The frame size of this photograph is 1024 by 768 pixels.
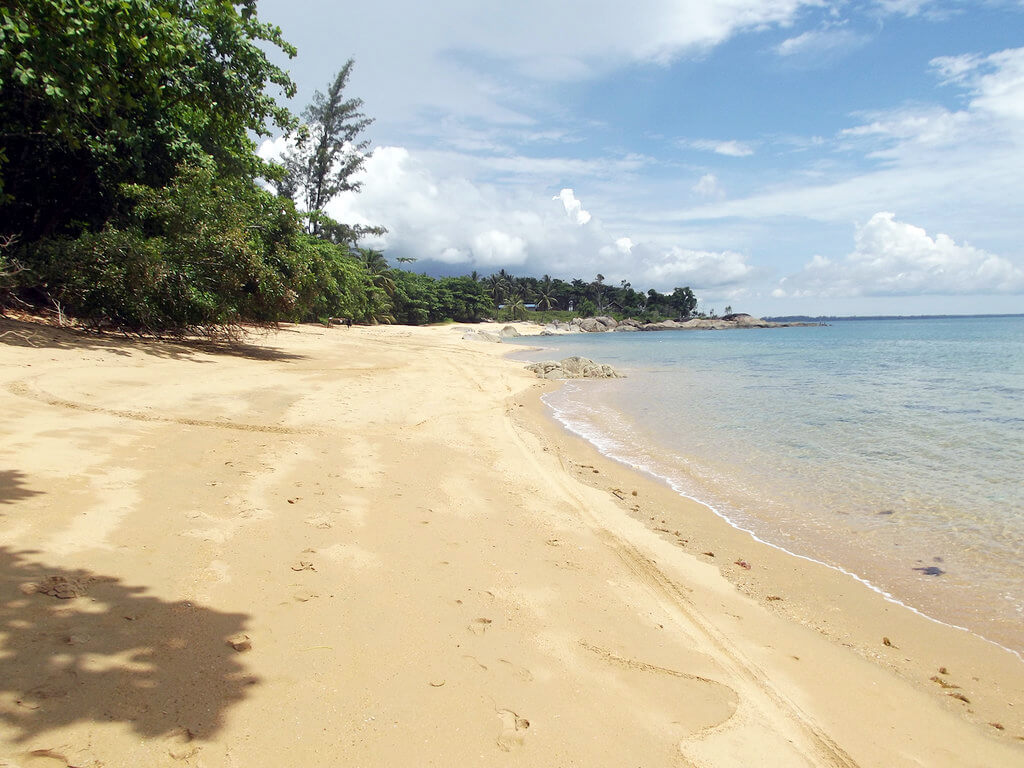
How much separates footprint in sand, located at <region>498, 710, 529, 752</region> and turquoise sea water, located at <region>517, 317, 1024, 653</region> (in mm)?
3945

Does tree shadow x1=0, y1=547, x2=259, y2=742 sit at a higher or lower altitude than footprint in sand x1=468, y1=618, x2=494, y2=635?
higher

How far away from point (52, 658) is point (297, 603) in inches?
44.4

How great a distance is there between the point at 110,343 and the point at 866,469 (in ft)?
46.8

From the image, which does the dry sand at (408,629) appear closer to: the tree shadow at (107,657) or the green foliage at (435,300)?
the tree shadow at (107,657)

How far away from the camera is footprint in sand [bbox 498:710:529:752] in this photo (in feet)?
8.00

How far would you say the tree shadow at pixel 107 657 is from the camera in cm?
220

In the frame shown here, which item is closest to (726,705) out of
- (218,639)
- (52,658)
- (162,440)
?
(218,639)

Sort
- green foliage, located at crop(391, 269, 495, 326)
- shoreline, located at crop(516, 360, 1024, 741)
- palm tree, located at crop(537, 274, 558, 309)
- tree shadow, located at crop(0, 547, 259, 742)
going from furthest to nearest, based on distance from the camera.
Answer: palm tree, located at crop(537, 274, 558, 309), green foliage, located at crop(391, 269, 495, 326), shoreline, located at crop(516, 360, 1024, 741), tree shadow, located at crop(0, 547, 259, 742)

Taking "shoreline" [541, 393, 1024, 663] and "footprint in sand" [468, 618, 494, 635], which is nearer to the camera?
"footprint in sand" [468, 618, 494, 635]

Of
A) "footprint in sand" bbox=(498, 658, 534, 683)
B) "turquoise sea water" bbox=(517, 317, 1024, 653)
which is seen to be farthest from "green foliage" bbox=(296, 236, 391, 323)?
"footprint in sand" bbox=(498, 658, 534, 683)

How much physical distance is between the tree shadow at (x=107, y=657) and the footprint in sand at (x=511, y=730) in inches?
45.0

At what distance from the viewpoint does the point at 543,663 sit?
3.08 meters

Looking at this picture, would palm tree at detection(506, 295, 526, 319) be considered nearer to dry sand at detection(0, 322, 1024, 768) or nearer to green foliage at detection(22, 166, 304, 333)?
green foliage at detection(22, 166, 304, 333)

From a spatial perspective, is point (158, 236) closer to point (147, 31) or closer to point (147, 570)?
point (147, 31)
